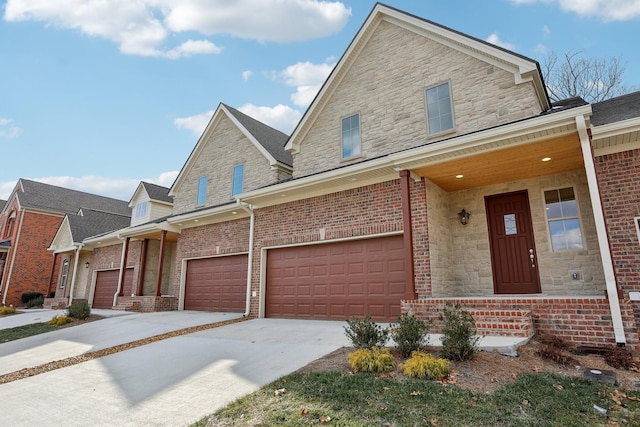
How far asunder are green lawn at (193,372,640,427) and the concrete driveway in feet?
2.03

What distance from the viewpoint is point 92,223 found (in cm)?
2316

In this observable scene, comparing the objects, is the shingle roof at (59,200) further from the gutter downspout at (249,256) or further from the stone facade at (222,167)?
the gutter downspout at (249,256)

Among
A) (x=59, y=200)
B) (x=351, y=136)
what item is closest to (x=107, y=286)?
(x=59, y=200)

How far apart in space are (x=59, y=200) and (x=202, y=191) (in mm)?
18939

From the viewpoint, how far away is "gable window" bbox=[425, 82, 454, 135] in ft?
30.1

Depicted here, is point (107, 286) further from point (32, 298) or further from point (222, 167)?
point (222, 167)

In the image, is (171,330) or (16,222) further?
(16,222)

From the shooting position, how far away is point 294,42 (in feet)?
41.9

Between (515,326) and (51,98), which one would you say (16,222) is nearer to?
(51,98)

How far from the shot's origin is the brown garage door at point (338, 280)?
8.55 m

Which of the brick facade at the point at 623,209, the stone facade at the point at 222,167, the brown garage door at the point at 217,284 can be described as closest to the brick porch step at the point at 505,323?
the brick facade at the point at 623,209

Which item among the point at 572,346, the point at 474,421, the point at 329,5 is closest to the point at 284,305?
the point at 572,346

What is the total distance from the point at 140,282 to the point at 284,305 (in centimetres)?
882

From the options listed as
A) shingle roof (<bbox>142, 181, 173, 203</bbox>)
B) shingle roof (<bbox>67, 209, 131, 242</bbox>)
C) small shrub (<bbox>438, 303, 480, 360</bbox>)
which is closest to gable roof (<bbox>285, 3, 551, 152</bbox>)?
small shrub (<bbox>438, 303, 480, 360</bbox>)
